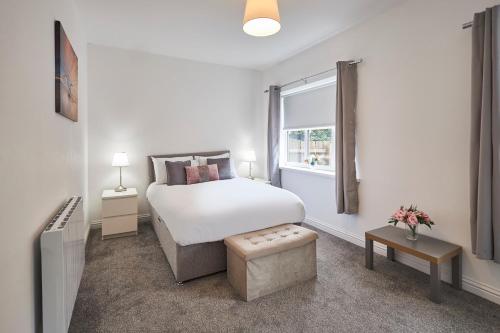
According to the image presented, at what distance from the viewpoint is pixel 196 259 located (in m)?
2.31

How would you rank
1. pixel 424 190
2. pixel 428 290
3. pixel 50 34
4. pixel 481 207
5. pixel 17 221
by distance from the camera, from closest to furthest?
pixel 17 221 → pixel 50 34 → pixel 481 207 → pixel 428 290 → pixel 424 190

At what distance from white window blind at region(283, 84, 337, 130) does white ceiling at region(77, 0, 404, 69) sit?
0.67 m

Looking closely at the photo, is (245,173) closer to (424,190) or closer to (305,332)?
(424,190)

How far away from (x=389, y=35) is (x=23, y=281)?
3.42 metres

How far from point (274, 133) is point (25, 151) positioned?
358cm

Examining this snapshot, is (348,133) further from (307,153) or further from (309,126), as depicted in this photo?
(307,153)

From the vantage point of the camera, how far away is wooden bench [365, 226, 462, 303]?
199cm

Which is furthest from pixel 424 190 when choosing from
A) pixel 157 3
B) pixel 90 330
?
pixel 157 3

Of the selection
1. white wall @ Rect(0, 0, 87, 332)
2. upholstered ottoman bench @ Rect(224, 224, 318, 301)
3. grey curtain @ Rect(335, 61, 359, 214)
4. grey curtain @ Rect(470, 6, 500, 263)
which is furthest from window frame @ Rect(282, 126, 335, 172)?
white wall @ Rect(0, 0, 87, 332)

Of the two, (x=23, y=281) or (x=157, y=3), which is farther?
(x=157, y=3)

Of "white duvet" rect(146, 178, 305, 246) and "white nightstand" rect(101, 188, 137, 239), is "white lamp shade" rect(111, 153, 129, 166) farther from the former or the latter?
"white duvet" rect(146, 178, 305, 246)

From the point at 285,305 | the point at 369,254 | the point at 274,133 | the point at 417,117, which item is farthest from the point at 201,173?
the point at 417,117

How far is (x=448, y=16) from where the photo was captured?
7.20 feet

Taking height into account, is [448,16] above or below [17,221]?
above
